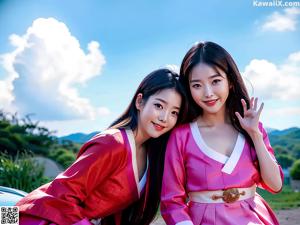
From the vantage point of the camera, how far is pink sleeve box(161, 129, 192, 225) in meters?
2.38

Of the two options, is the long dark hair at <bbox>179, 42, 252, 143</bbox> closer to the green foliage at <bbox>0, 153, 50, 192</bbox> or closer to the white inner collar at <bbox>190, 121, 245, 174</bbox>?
the white inner collar at <bbox>190, 121, 245, 174</bbox>

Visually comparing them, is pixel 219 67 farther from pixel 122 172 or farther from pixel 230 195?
pixel 122 172

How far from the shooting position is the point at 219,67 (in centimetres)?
254

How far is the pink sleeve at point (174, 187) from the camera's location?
7.79 ft

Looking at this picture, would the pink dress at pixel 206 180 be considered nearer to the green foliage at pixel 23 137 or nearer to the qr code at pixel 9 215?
the qr code at pixel 9 215

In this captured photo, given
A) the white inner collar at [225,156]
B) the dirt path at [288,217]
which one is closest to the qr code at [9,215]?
the white inner collar at [225,156]

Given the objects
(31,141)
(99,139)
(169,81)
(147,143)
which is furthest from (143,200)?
(31,141)

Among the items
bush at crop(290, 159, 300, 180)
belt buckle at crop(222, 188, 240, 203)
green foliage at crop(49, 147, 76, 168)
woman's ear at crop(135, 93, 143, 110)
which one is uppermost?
green foliage at crop(49, 147, 76, 168)

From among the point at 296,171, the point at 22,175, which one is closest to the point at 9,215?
the point at 22,175

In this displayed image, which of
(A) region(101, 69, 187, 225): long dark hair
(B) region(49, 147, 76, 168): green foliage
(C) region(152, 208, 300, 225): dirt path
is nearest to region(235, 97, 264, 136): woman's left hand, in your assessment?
(A) region(101, 69, 187, 225): long dark hair

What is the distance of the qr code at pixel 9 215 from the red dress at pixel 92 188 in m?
0.04

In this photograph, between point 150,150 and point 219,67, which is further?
point 150,150

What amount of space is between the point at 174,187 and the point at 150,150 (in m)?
0.41

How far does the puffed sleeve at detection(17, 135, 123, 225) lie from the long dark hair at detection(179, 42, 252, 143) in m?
0.57
